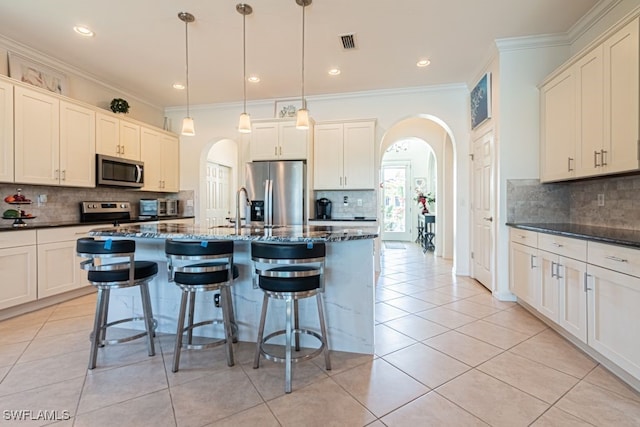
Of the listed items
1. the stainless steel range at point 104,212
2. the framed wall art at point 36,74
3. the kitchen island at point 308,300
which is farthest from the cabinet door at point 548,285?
the framed wall art at point 36,74

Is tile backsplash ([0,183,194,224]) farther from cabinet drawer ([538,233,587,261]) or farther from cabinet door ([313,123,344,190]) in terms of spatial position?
cabinet drawer ([538,233,587,261])

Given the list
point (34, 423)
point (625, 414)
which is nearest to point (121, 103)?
point (34, 423)

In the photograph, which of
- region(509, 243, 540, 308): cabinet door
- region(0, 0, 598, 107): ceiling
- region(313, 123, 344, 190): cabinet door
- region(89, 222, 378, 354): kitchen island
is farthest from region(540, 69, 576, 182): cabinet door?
region(313, 123, 344, 190): cabinet door

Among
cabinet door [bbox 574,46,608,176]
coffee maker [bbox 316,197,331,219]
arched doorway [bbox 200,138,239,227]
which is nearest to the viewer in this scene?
cabinet door [bbox 574,46,608,176]


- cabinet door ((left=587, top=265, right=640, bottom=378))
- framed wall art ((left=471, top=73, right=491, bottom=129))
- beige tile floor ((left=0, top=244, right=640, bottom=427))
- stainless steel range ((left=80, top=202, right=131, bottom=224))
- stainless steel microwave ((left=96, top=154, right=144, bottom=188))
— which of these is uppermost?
framed wall art ((left=471, top=73, right=491, bottom=129))

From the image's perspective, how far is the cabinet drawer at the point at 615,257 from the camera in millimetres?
1722

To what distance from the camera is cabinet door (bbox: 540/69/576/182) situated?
9.09 feet

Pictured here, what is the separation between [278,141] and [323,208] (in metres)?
1.29

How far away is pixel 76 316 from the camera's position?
310 centimetres

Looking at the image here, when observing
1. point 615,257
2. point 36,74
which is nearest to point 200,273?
point 615,257

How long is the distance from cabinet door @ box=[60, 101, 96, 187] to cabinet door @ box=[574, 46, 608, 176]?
543 centimetres

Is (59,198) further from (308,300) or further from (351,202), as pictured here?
(351,202)

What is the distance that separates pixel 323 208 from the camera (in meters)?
4.99

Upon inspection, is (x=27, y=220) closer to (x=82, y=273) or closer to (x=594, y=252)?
(x=82, y=273)
